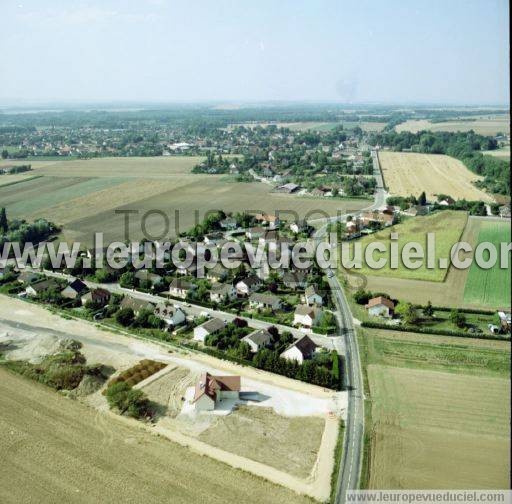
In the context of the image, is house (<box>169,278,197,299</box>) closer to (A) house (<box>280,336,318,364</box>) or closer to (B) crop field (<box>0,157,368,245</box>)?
(A) house (<box>280,336,318,364</box>)

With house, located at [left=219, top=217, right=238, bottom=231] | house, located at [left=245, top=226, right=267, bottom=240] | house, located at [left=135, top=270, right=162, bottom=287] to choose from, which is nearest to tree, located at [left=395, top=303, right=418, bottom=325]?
house, located at [left=135, top=270, right=162, bottom=287]

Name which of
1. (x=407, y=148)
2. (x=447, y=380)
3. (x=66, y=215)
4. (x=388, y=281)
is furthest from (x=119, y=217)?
(x=407, y=148)

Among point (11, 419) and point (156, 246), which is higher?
point (156, 246)

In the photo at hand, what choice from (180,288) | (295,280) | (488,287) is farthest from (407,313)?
(180,288)

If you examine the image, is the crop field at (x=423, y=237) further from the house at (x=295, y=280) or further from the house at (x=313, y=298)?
the house at (x=313, y=298)

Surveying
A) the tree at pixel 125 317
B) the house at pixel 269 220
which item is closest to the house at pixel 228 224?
the house at pixel 269 220

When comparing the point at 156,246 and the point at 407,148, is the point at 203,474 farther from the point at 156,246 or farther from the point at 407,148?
the point at 407,148

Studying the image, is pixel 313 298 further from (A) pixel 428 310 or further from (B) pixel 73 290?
(B) pixel 73 290
